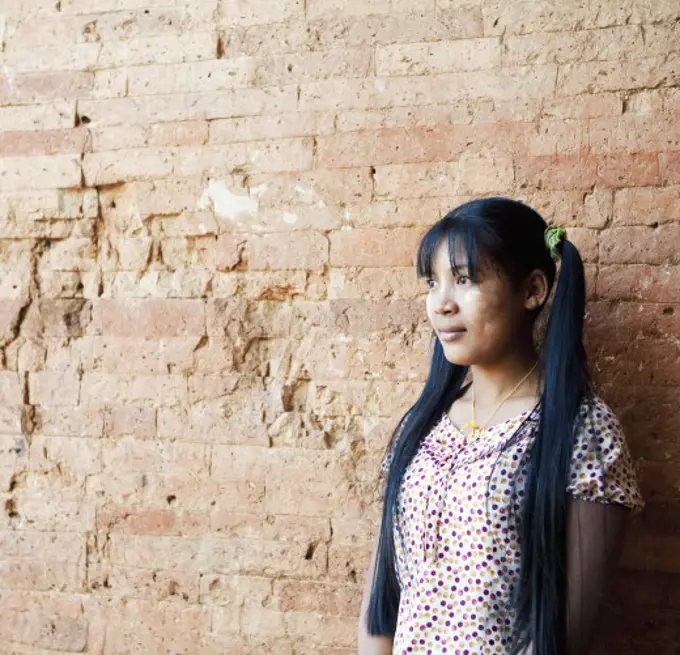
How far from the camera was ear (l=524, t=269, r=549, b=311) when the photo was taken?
2.23 m

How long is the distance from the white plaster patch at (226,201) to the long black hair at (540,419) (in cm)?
86

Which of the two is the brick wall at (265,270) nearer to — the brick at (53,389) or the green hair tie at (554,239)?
→ the brick at (53,389)

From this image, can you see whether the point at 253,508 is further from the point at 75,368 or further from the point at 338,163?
the point at 338,163

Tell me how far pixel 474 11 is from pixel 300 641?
2.14 meters

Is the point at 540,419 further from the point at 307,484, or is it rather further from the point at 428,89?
the point at 428,89

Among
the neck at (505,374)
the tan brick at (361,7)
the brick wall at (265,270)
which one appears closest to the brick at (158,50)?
the brick wall at (265,270)

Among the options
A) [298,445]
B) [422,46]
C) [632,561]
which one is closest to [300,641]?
[298,445]

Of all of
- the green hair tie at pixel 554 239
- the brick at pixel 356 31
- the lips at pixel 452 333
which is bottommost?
the lips at pixel 452 333

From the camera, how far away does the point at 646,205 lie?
2650 mm

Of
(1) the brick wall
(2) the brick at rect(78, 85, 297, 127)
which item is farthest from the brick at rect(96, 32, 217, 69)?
(2) the brick at rect(78, 85, 297, 127)

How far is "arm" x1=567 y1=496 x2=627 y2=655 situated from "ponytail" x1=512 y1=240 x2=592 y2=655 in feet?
0.07

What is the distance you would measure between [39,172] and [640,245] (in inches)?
82.0

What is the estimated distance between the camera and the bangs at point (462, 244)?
2166mm

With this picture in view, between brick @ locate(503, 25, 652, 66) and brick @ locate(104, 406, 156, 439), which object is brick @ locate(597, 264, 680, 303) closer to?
brick @ locate(503, 25, 652, 66)
